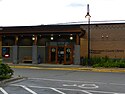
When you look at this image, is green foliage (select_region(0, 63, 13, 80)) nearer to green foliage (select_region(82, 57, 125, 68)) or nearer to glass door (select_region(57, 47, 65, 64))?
green foliage (select_region(82, 57, 125, 68))

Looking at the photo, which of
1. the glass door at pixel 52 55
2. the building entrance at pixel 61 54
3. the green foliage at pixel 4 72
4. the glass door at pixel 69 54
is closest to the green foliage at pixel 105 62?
the glass door at pixel 69 54

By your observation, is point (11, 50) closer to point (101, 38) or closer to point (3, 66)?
point (101, 38)

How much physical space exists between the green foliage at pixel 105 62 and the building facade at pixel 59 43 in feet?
3.33

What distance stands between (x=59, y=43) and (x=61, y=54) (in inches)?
53.7

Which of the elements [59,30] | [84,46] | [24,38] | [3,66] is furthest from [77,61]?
[3,66]

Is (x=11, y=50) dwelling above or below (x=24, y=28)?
below

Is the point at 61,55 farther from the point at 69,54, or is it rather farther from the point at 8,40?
the point at 8,40

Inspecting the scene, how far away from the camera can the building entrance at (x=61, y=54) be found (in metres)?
35.8

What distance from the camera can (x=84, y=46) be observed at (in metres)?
34.8

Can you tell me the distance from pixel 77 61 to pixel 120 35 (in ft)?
18.5

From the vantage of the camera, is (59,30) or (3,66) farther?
(59,30)

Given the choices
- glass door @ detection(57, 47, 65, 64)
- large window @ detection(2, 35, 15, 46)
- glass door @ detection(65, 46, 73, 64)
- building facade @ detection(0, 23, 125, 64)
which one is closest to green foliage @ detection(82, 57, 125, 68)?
building facade @ detection(0, 23, 125, 64)

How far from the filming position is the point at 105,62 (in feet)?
105

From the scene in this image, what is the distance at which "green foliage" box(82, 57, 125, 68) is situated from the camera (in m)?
30.3
